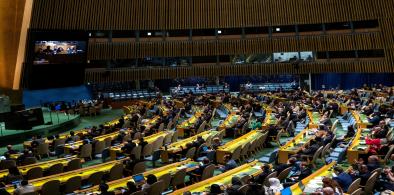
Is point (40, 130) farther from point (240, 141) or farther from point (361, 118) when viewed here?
point (361, 118)

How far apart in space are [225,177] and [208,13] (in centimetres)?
2712

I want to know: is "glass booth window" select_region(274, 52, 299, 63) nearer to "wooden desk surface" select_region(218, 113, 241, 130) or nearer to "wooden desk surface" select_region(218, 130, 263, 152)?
"wooden desk surface" select_region(218, 113, 241, 130)

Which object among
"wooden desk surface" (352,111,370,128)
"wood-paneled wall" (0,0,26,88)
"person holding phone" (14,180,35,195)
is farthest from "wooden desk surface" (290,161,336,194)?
"wood-paneled wall" (0,0,26,88)

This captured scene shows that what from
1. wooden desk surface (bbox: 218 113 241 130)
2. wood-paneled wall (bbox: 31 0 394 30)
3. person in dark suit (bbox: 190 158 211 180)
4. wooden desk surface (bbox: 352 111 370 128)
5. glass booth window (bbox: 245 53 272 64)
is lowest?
person in dark suit (bbox: 190 158 211 180)

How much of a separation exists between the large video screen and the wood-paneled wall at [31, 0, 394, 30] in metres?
4.40

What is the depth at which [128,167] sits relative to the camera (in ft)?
36.5

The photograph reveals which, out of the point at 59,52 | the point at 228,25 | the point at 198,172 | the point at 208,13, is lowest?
the point at 198,172

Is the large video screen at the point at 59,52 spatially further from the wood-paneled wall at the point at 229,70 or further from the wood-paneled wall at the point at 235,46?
the wood-paneled wall at the point at 229,70

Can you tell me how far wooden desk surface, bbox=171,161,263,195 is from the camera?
8.62 m

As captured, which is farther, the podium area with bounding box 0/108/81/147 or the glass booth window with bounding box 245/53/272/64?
the glass booth window with bounding box 245/53/272/64

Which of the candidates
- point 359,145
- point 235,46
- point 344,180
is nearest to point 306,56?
point 235,46

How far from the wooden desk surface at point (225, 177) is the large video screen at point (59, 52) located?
19.2 metres

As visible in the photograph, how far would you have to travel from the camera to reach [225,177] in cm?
960

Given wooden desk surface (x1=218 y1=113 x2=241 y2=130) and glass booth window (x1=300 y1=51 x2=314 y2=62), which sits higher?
glass booth window (x1=300 y1=51 x2=314 y2=62)
